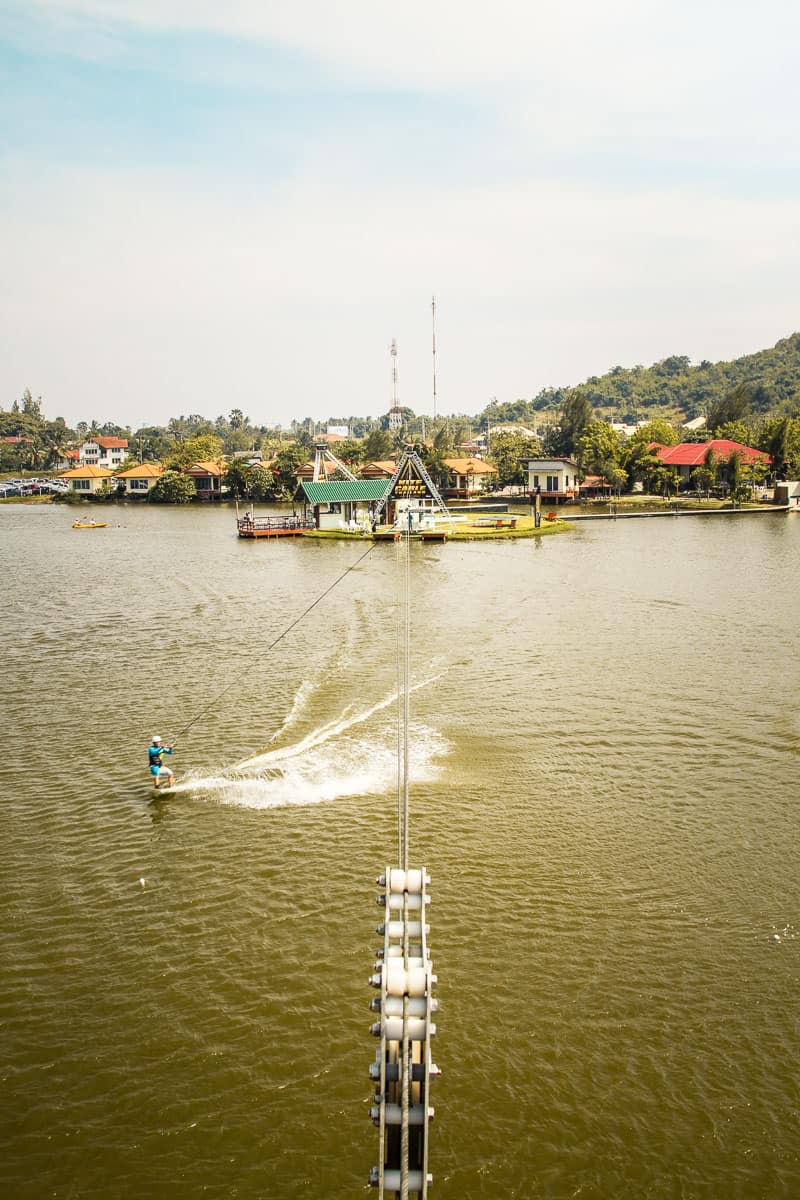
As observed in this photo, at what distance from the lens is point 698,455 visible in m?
92.4

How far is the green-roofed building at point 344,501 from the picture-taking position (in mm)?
67438

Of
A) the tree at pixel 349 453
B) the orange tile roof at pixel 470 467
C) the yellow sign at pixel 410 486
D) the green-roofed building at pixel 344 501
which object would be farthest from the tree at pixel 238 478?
the yellow sign at pixel 410 486

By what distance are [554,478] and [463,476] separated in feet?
39.8

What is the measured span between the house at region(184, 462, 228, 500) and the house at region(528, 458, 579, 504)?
3898 centimetres

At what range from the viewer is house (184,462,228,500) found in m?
109

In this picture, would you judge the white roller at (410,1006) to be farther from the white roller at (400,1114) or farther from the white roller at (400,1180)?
the white roller at (400,1180)

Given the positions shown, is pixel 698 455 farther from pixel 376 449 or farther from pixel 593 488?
pixel 376 449

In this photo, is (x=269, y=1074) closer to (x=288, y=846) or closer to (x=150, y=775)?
(x=288, y=846)

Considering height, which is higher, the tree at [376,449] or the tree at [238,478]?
the tree at [376,449]

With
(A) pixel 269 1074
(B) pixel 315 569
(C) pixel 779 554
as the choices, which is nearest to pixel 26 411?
(B) pixel 315 569

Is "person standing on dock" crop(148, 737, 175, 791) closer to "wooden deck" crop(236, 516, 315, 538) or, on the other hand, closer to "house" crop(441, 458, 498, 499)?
"wooden deck" crop(236, 516, 315, 538)

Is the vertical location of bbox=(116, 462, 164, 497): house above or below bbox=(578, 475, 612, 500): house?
above

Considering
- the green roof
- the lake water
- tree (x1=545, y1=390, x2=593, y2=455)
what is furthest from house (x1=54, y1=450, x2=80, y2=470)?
the lake water

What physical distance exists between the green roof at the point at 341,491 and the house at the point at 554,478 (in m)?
30.7
